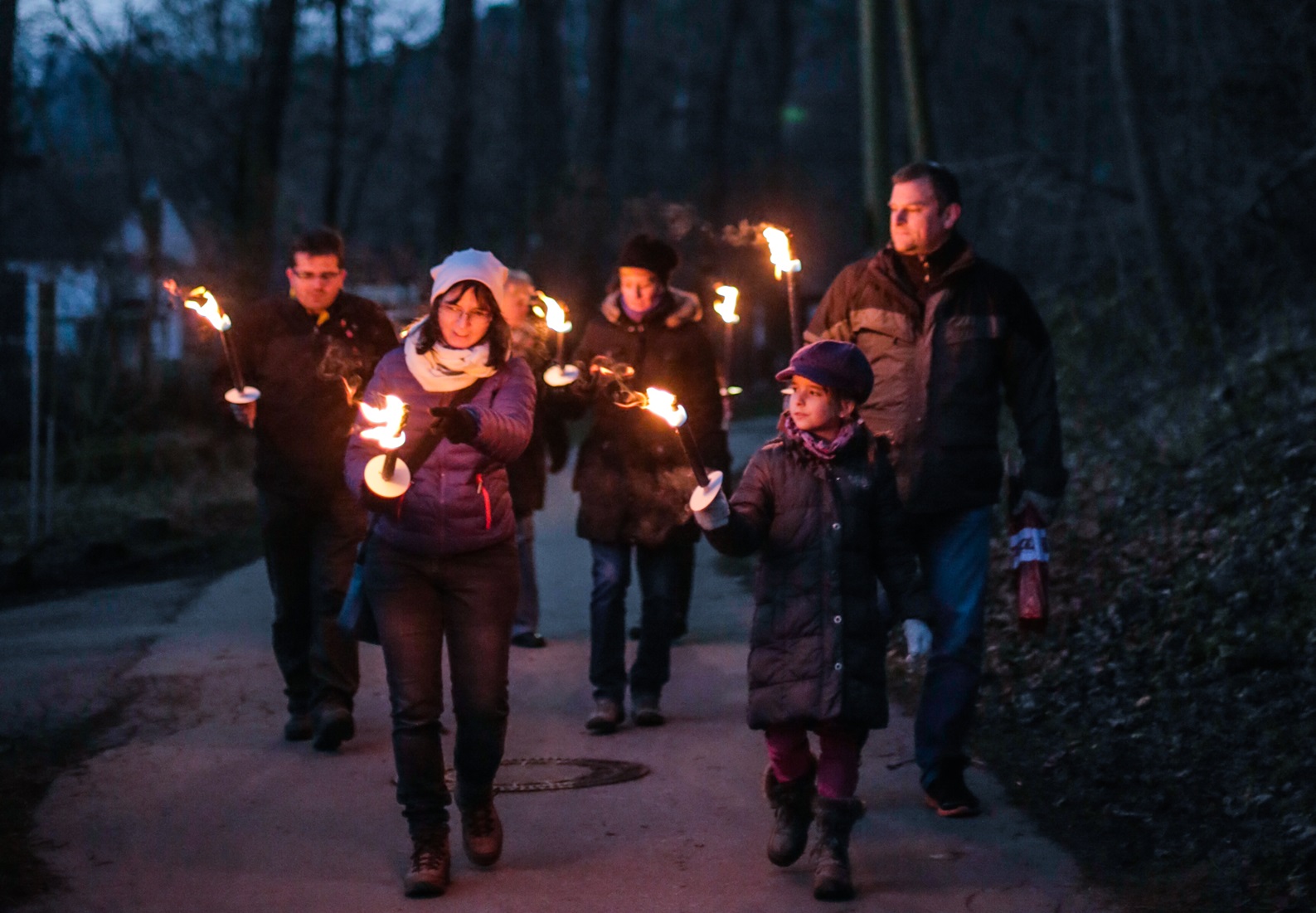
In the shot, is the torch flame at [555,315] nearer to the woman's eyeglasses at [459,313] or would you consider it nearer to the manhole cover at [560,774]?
the woman's eyeglasses at [459,313]

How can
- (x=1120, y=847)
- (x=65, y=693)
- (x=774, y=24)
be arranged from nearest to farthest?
1. (x=1120, y=847)
2. (x=65, y=693)
3. (x=774, y=24)

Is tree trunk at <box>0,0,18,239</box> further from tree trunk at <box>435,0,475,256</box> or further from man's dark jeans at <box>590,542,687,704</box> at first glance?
man's dark jeans at <box>590,542,687,704</box>

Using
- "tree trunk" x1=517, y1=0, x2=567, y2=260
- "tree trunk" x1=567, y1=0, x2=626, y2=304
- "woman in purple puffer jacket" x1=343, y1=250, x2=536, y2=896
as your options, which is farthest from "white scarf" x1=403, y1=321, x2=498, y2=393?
"tree trunk" x1=517, y1=0, x2=567, y2=260

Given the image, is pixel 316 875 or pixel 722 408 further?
pixel 722 408

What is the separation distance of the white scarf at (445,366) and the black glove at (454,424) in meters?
0.36

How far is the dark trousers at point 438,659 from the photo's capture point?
5.66 m

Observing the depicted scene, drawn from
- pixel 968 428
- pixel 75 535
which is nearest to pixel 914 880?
pixel 968 428

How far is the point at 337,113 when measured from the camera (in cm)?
3170

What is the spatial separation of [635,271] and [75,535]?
31.1 ft

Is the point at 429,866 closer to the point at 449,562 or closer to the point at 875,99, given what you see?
the point at 449,562

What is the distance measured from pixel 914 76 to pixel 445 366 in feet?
37.2

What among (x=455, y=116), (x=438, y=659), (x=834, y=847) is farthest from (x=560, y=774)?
(x=455, y=116)

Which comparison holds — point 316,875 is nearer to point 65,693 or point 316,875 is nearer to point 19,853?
point 19,853

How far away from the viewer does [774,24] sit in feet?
139
